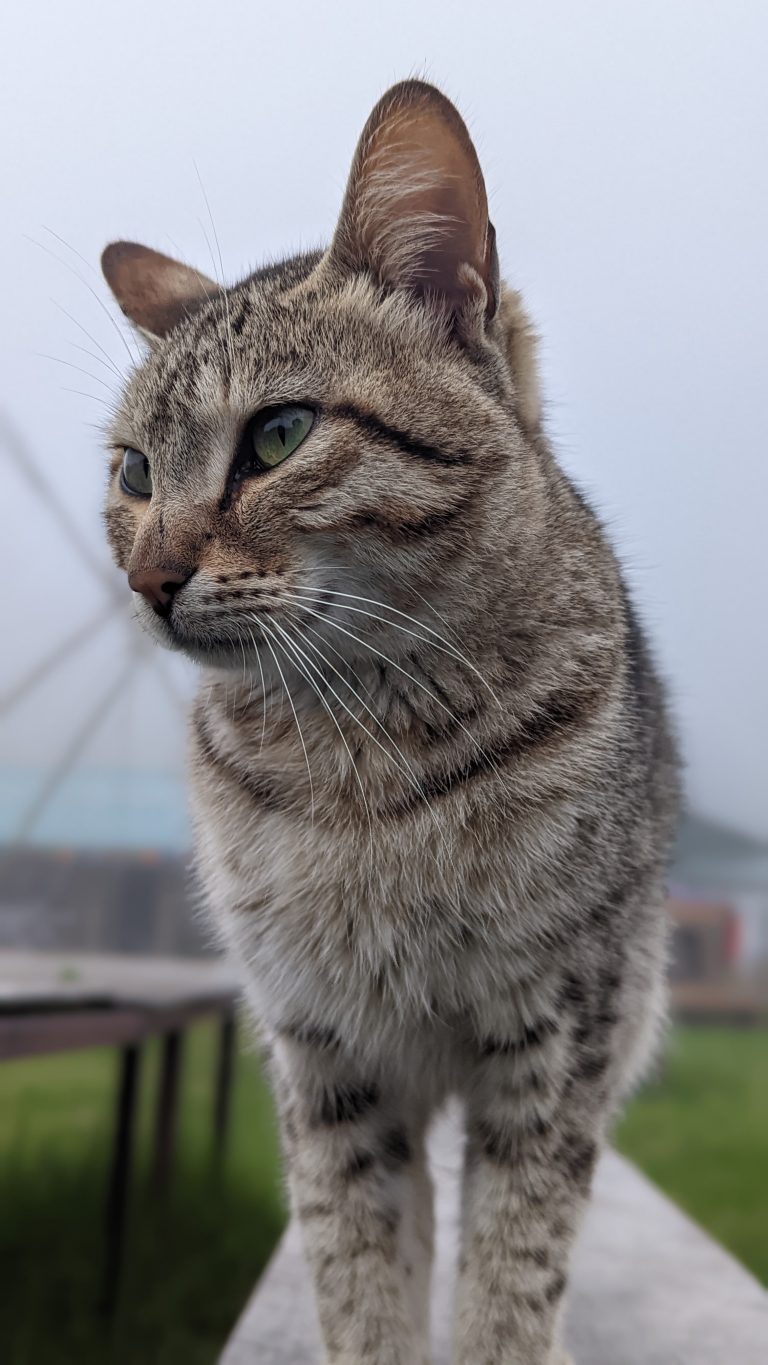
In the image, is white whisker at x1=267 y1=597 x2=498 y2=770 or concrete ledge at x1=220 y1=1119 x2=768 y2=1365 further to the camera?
concrete ledge at x1=220 y1=1119 x2=768 y2=1365

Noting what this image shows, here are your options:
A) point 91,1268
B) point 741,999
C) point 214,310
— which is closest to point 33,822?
point 91,1268

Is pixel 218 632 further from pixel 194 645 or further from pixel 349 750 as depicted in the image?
pixel 349 750

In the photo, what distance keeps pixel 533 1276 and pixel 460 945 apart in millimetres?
232

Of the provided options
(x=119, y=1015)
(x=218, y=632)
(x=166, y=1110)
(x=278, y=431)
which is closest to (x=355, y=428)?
(x=278, y=431)

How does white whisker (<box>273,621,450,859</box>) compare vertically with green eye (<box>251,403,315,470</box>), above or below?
below

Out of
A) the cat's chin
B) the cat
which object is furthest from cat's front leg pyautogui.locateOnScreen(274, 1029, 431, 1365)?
the cat's chin

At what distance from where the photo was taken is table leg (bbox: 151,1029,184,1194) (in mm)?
1878

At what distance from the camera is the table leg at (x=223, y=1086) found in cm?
207

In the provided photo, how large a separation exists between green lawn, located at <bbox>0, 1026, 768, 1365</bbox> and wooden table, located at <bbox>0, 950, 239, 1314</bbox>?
53 millimetres

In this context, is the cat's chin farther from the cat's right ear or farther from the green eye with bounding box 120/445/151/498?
the cat's right ear

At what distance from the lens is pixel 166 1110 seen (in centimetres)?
194

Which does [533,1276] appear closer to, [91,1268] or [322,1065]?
[322,1065]

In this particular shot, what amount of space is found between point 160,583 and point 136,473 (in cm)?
18

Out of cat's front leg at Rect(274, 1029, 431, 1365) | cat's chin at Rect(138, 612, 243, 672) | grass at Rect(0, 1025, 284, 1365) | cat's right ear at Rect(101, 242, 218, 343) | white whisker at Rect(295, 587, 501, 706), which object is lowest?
grass at Rect(0, 1025, 284, 1365)
